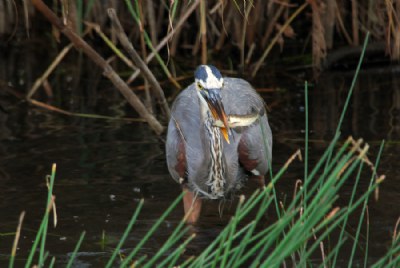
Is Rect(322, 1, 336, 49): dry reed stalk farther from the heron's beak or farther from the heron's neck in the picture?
the heron's beak

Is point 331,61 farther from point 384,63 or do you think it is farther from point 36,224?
point 36,224

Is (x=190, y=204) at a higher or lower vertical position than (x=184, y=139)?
lower

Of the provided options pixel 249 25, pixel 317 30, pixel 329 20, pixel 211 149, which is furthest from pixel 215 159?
pixel 329 20

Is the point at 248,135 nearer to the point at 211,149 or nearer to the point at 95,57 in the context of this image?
the point at 211,149

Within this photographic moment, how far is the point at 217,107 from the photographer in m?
3.93

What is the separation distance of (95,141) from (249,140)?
169 centimetres

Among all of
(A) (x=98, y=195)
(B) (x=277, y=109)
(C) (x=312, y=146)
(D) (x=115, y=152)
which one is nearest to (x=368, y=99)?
(B) (x=277, y=109)

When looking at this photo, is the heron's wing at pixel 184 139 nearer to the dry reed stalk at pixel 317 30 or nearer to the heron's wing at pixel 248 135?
the heron's wing at pixel 248 135

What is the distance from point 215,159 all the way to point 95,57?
1028 millimetres

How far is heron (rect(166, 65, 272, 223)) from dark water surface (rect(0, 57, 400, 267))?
22cm

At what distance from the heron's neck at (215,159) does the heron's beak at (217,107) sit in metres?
0.21

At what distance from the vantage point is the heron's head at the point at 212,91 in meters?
3.92

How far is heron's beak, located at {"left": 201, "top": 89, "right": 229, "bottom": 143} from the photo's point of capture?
3.90m

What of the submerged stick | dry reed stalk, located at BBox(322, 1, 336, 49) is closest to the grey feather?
the submerged stick
